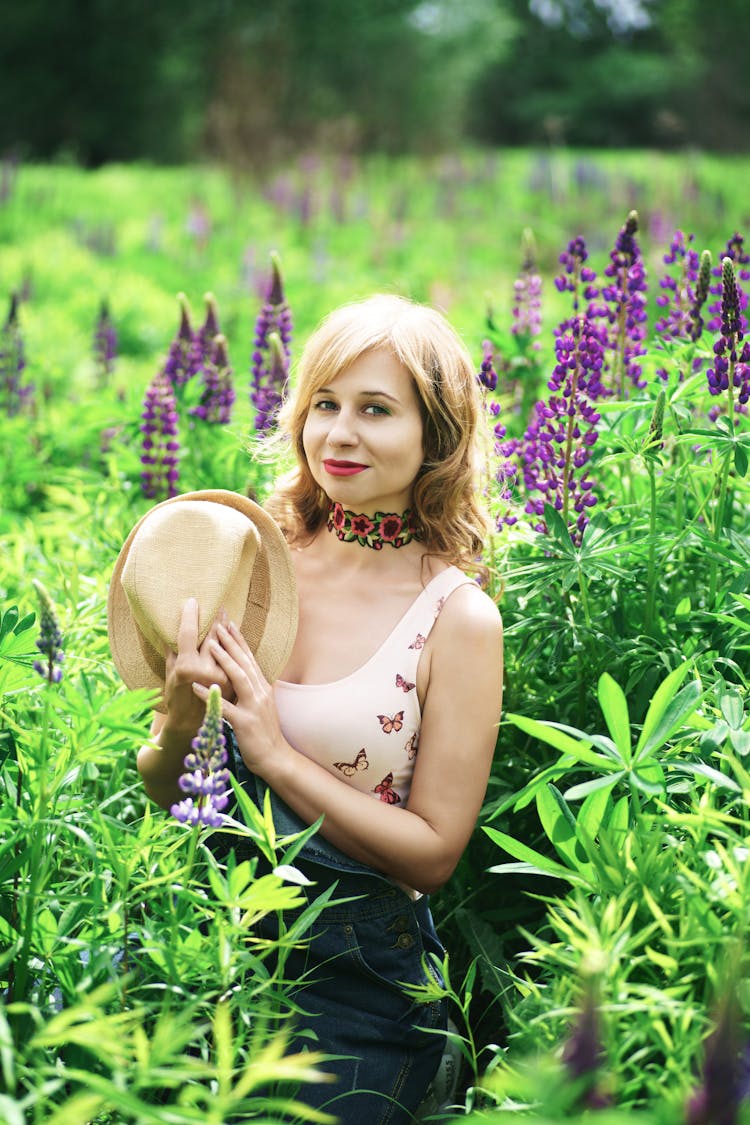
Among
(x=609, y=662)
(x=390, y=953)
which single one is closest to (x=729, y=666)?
(x=609, y=662)

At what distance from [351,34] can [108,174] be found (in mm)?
10607

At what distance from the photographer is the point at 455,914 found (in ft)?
7.18

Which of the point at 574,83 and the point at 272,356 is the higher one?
the point at 574,83

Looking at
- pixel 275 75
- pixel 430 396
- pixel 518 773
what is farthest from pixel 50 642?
pixel 275 75

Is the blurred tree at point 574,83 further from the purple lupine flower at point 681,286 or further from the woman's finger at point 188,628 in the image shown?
the woman's finger at point 188,628

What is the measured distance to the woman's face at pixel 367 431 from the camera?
77.4 inches

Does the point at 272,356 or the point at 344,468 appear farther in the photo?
the point at 272,356

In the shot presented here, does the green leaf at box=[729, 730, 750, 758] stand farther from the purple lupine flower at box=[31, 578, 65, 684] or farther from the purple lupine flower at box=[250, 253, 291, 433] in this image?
the purple lupine flower at box=[250, 253, 291, 433]

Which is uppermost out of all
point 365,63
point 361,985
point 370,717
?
point 365,63

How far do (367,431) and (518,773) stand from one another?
0.79 meters

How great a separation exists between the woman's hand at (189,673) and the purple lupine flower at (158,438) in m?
1.07

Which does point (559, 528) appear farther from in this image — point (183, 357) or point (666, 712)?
point (183, 357)

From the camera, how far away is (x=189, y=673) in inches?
69.7

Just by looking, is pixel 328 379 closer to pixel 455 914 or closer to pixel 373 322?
pixel 373 322
